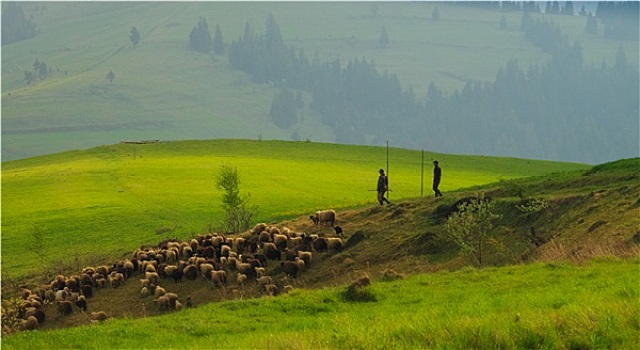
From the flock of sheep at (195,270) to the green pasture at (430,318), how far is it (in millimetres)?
8364

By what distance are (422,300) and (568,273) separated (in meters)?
3.93

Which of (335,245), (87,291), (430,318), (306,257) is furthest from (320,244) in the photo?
(430,318)

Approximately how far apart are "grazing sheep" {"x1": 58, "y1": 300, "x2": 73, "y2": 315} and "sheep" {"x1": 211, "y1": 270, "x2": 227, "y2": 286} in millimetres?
6547

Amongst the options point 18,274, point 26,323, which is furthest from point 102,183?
point 26,323

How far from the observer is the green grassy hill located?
1283cm

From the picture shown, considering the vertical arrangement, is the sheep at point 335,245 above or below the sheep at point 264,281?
above

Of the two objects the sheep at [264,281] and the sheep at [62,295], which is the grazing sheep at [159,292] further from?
the sheep at [62,295]

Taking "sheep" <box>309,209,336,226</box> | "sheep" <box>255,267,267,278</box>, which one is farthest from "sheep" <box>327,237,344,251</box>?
"sheep" <box>309,209,336,226</box>

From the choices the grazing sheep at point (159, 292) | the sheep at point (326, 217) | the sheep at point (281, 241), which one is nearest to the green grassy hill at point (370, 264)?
the grazing sheep at point (159, 292)

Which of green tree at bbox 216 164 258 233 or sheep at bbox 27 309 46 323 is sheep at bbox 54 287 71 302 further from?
green tree at bbox 216 164 258 233

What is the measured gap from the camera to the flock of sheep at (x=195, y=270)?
105 ft

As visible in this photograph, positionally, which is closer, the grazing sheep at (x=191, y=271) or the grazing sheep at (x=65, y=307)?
the grazing sheep at (x=65, y=307)

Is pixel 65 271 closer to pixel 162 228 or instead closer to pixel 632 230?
pixel 162 228

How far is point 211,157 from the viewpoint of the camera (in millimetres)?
108562
